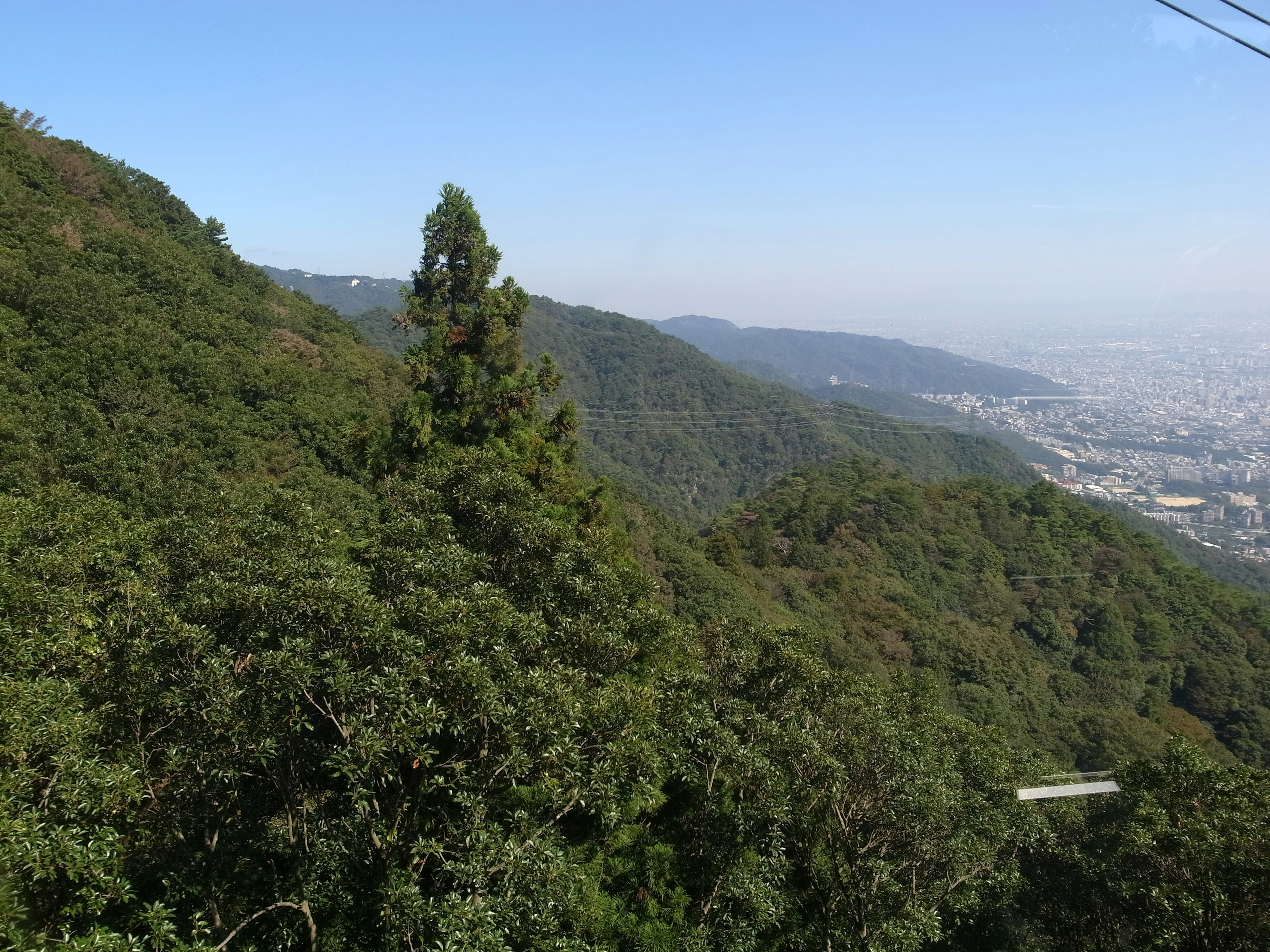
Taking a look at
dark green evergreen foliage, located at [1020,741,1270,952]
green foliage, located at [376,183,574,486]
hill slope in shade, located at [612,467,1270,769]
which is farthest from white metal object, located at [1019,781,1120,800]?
hill slope in shade, located at [612,467,1270,769]

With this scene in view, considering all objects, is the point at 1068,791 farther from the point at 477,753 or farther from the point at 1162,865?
the point at 477,753

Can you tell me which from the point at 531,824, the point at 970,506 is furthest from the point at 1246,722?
the point at 531,824

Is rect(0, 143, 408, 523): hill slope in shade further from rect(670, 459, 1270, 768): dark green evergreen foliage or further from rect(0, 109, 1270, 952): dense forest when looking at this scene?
rect(670, 459, 1270, 768): dark green evergreen foliage

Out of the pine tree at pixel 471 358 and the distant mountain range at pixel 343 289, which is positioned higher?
the distant mountain range at pixel 343 289

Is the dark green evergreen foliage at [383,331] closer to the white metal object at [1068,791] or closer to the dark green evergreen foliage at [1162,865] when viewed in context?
the white metal object at [1068,791]

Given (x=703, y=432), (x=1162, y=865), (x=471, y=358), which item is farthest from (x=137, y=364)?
(x=703, y=432)

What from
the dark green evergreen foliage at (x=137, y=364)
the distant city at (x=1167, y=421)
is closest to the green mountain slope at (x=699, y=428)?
the distant city at (x=1167, y=421)
